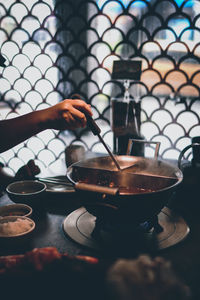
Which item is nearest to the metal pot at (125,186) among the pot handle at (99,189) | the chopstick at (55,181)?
the pot handle at (99,189)

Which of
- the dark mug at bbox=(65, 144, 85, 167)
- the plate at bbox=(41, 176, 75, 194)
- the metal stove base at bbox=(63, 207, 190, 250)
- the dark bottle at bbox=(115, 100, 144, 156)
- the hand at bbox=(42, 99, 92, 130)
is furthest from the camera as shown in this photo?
the dark bottle at bbox=(115, 100, 144, 156)

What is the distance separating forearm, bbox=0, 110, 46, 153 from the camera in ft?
4.74

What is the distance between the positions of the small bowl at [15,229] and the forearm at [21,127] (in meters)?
0.42

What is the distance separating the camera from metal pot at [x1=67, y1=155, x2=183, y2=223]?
1.10 m

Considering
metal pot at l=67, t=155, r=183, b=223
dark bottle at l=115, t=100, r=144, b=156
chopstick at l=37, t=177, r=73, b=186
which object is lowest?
chopstick at l=37, t=177, r=73, b=186

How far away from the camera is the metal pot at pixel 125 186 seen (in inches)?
43.2

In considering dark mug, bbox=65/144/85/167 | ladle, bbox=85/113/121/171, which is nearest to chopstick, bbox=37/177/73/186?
dark mug, bbox=65/144/85/167

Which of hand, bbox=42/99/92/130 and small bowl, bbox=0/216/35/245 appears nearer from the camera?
small bowl, bbox=0/216/35/245

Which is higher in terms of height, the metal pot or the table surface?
the metal pot

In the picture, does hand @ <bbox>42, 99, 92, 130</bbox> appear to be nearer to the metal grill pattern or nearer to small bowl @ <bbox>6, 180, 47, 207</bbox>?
small bowl @ <bbox>6, 180, 47, 207</bbox>

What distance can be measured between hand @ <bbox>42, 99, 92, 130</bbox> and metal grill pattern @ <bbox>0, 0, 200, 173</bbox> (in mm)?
1300

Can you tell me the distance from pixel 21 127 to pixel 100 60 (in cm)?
152

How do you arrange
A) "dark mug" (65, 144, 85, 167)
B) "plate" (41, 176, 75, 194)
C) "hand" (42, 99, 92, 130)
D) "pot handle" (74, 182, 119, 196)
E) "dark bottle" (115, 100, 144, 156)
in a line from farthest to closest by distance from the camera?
"dark bottle" (115, 100, 144, 156) < "dark mug" (65, 144, 85, 167) < "plate" (41, 176, 75, 194) < "hand" (42, 99, 92, 130) < "pot handle" (74, 182, 119, 196)

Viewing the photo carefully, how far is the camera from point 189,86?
2.44 metres
